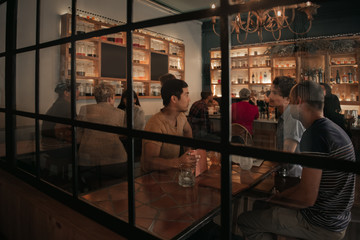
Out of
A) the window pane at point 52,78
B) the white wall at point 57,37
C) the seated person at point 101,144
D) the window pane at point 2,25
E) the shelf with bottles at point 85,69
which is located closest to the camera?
the white wall at point 57,37

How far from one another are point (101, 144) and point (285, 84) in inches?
37.6

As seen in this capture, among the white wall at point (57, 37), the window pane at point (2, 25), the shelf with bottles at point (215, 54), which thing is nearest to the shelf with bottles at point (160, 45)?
the white wall at point (57, 37)

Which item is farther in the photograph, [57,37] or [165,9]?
[57,37]

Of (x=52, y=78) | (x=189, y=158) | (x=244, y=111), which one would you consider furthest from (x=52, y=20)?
(x=244, y=111)

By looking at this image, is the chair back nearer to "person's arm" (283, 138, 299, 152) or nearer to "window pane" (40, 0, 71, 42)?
"person's arm" (283, 138, 299, 152)

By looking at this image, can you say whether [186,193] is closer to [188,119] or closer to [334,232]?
[188,119]

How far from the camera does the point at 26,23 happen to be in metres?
1.51

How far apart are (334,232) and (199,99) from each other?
0.51 meters

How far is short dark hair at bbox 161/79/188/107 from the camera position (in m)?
0.82

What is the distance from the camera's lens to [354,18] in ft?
1.67

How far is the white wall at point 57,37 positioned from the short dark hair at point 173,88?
0.09ft

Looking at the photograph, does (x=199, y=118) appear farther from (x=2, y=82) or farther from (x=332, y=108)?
(x=2, y=82)

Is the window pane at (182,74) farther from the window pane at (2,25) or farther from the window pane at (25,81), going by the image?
the window pane at (2,25)

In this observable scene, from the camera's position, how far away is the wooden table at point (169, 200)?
0.88 meters
